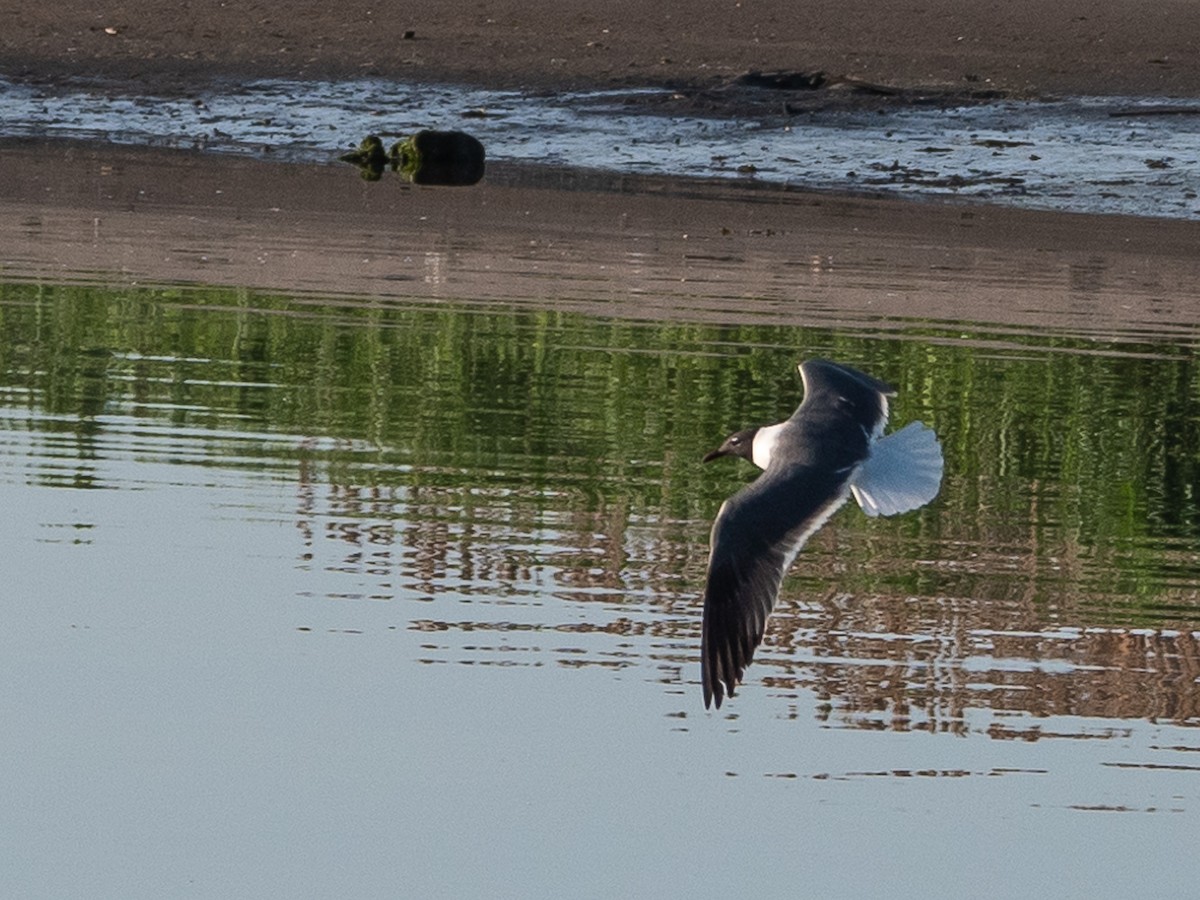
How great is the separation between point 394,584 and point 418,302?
5818 mm

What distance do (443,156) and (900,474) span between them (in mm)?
14219

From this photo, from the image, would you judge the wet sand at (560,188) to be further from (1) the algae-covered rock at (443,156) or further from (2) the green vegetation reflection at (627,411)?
(2) the green vegetation reflection at (627,411)

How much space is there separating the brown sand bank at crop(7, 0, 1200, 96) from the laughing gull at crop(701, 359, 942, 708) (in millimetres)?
16957

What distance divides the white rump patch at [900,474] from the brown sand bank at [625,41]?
17.2 m

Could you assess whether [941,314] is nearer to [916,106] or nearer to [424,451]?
[424,451]

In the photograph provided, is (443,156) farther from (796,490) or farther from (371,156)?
(796,490)

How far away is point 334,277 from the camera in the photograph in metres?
13.9

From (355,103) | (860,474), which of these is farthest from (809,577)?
(355,103)

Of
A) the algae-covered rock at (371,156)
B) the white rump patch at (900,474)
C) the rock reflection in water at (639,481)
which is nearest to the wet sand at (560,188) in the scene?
the algae-covered rock at (371,156)

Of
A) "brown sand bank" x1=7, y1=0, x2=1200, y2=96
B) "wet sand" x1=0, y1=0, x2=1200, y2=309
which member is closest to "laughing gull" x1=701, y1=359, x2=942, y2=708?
"wet sand" x1=0, y1=0, x2=1200, y2=309

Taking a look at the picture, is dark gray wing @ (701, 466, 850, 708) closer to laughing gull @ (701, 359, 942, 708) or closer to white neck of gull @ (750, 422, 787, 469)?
laughing gull @ (701, 359, 942, 708)

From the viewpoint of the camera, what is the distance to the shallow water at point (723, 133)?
20.7 metres

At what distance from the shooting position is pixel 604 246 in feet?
53.1

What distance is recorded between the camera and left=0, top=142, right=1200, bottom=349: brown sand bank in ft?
44.3
